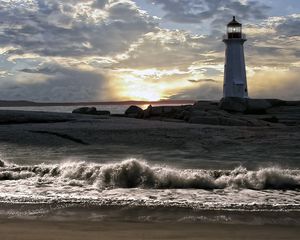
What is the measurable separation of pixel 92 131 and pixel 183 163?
8.85 metres

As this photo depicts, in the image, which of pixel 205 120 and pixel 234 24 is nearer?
pixel 205 120

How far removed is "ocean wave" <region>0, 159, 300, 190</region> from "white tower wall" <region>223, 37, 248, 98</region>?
34.3m

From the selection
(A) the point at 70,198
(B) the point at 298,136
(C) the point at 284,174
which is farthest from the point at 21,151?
(B) the point at 298,136

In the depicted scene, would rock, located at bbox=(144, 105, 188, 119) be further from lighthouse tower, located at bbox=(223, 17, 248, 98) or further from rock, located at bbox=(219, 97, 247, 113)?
lighthouse tower, located at bbox=(223, 17, 248, 98)

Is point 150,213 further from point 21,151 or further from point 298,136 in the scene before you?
point 298,136

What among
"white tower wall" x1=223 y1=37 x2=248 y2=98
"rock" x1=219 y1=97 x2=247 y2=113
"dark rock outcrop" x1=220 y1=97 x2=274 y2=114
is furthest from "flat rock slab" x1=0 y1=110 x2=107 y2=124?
"white tower wall" x1=223 y1=37 x2=248 y2=98

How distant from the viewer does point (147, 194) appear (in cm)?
900

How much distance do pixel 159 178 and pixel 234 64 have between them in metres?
36.5

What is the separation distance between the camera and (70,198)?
27.5 feet

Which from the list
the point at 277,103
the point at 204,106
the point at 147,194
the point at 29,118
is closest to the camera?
the point at 147,194

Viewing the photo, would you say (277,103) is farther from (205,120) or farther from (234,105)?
(205,120)

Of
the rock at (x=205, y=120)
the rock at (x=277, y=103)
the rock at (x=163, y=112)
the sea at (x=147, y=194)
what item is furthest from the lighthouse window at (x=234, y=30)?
the sea at (x=147, y=194)

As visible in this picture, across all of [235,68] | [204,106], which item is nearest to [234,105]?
[204,106]

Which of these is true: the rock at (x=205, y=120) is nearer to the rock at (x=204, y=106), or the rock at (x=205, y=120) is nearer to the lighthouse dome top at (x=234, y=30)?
the rock at (x=204, y=106)
